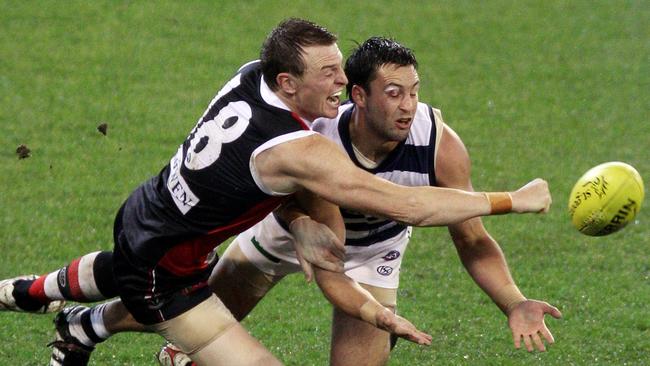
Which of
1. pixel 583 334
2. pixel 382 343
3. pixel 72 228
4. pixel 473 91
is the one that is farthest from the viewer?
pixel 473 91

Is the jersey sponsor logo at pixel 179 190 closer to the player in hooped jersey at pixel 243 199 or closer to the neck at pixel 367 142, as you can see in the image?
the player in hooped jersey at pixel 243 199

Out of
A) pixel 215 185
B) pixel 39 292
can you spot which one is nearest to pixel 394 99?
pixel 215 185

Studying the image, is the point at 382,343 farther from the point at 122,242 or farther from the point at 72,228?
the point at 72,228

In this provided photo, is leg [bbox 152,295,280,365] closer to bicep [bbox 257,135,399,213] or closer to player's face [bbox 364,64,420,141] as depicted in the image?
bicep [bbox 257,135,399,213]

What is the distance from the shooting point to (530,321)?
21.8 ft

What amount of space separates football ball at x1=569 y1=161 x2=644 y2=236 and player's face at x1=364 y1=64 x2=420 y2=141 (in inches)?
40.4

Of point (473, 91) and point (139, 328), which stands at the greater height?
point (139, 328)

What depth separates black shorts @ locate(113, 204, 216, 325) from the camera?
6812mm

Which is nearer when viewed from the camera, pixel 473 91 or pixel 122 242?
pixel 122 242

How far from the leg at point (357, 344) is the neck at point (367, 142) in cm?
99

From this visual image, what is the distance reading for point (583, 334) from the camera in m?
9.14

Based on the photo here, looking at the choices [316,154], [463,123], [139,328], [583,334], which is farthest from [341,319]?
[463,123]

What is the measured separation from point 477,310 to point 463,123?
5.04 metres

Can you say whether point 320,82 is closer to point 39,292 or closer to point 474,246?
point 474,246
